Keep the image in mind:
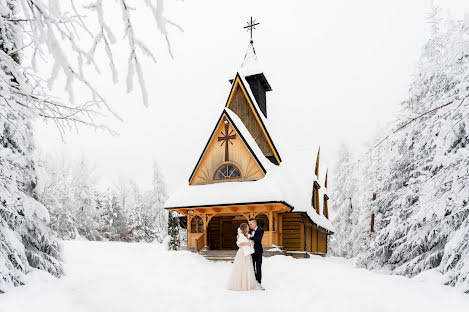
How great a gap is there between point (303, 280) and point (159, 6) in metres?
8.21

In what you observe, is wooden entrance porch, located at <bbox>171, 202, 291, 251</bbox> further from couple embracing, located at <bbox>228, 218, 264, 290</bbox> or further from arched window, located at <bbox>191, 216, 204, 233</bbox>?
couple embracing, located at <bbox>228, 218, 264, 290</bbox>

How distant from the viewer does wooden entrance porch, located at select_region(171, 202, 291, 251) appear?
1454cm

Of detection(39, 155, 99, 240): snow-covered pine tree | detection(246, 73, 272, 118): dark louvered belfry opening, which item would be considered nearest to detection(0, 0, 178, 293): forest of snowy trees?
detection(246, 73, 272, 118): dark louvered belfry opening

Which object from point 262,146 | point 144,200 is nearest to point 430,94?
point 262,146

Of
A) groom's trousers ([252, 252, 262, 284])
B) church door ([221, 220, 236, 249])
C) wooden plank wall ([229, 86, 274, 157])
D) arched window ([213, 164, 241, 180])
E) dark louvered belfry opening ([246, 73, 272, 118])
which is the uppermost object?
dark louvered belfry opening ([246, 73, 272, 118])

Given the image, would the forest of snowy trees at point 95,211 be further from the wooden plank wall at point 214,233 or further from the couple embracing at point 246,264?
the couple embracing at point 246,264

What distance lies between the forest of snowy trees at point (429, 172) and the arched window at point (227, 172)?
21.8 feet

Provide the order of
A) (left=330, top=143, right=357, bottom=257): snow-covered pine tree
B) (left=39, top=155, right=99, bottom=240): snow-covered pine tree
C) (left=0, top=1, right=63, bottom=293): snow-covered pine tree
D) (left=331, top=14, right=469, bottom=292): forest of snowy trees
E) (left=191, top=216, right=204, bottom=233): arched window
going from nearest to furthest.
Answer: (left=0, top=1, right=63, bottom=293): snow-covered pine tree
(left=331, top=14, right=469, bottom=292): forest of snowy trees
(left=191, top=216, right=204, bottom=233): arched window
(left=330, top=143, right=357, bottom=257): snow-covered pine tree
(left=39, top=155, right=99, bottom=240): snow-covered pine tree

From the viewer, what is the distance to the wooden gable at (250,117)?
1794 centimetres

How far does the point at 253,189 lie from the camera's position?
47.7ft

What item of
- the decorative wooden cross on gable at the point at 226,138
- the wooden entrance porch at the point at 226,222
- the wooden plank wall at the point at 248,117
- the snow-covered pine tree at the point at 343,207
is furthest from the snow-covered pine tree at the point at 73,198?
the snow-covered pine tree at the point at 343,207

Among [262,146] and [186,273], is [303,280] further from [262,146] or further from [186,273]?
[262,146]

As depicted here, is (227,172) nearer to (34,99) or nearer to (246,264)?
(246,264)

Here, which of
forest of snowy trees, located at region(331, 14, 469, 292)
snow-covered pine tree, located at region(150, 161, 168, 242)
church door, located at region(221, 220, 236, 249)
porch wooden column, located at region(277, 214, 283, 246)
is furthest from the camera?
snow-covered pine tree, located at region(150, 161, 168, 242)
